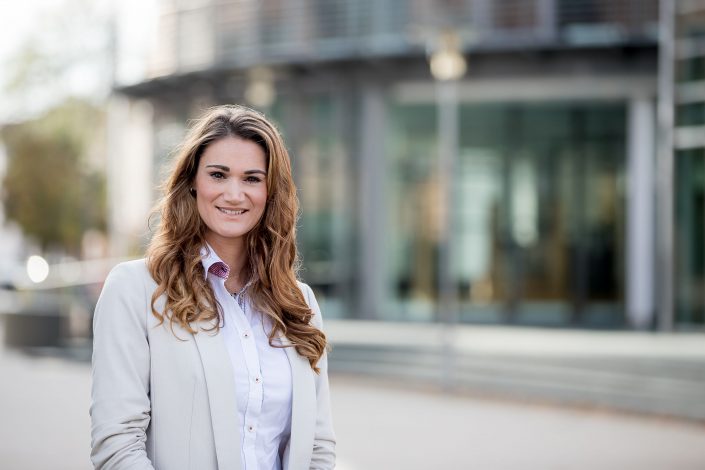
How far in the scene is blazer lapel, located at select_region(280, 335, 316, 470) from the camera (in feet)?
9.25

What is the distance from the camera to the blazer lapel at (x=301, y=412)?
2.82 metres

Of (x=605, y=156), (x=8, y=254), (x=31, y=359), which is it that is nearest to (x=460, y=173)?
(x=605, y=156)

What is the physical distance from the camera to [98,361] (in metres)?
2.61

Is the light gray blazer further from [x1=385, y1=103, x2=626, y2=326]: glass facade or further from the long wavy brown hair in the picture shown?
[x1=385, y1=103, x2=626, y2=326]: glass facade

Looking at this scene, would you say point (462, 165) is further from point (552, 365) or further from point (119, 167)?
point (119, 167)

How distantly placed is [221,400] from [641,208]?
19063mm

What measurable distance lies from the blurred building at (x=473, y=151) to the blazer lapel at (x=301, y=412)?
17640 mm

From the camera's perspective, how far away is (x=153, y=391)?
2619mm

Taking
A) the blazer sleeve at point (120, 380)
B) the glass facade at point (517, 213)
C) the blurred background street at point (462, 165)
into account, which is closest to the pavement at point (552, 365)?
the blurred background street at point (462, 165)

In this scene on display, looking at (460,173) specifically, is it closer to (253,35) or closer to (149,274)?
(253,35)

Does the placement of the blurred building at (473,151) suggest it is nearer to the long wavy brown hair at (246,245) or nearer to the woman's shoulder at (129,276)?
the long wavy brown hair at (246,245)

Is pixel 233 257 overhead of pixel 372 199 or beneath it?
beneath

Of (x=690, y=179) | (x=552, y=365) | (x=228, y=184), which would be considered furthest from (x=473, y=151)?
(x=228, y=184)

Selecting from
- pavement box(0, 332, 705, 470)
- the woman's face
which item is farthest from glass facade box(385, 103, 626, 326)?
the woman's face
